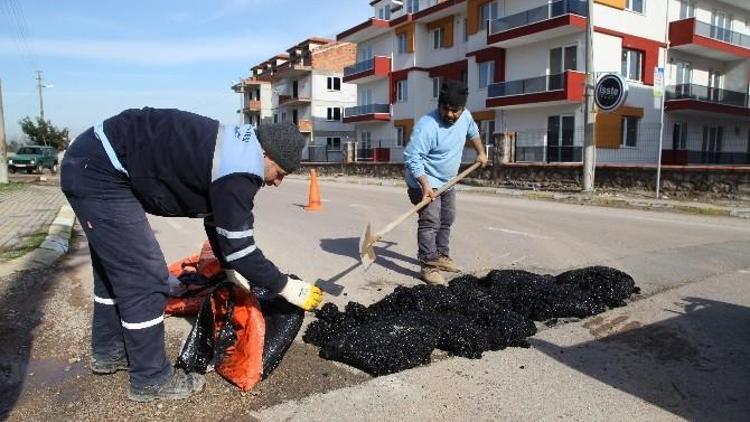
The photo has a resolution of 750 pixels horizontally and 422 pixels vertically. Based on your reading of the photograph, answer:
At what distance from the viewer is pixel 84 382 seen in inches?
128

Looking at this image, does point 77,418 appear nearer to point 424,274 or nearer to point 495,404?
point 495,404

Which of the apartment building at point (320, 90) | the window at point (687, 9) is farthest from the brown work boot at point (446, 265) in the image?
the apartment building at point (320, 90)

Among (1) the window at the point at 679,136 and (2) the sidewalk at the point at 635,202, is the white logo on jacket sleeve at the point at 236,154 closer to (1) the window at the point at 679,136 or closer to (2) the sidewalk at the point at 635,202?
(2) the sidewalk at the point at 635,202

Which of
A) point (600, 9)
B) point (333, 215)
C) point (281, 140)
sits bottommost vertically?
point (333, 215)

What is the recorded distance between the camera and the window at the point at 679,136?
2825 centimetres

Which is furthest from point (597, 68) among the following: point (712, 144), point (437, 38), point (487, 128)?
point (437, 38)

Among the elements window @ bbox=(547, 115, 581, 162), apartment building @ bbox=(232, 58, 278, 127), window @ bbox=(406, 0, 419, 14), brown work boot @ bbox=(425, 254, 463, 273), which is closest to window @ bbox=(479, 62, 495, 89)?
window @ bbox=(547, 115, 581, 162)

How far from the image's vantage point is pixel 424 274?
17.9 ft

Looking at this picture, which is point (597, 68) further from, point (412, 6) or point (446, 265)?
point (446, 265)

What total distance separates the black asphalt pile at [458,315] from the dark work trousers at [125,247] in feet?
3.36

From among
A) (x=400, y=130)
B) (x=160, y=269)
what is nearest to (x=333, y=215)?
(x=160, y=269)

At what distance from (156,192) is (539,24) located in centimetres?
2519

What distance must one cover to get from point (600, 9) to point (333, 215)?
19381 millimetres

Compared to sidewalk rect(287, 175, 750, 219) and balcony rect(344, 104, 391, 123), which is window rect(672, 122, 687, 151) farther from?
balcony rect(344, 104, 391, 123)
